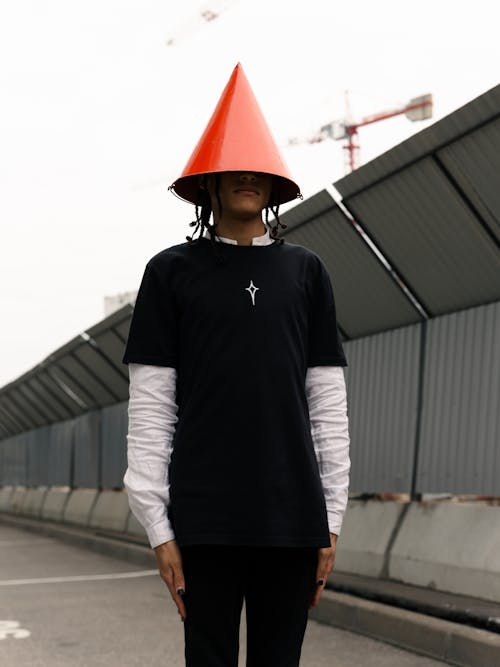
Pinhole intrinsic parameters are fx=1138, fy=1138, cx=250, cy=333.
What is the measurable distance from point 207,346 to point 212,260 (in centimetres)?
23

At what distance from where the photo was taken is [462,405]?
26.1ft

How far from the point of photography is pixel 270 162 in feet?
9.04

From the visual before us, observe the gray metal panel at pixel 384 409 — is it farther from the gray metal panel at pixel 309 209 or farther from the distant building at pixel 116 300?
the distant building at pixel 116 300

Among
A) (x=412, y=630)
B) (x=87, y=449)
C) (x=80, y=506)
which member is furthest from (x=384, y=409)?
(x=80, y=506)

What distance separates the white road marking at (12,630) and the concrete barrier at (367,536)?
2257 millimetres

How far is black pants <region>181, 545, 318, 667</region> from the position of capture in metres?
2.54

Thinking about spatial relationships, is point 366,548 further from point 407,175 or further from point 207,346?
point 207,346

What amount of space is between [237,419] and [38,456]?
955 inches

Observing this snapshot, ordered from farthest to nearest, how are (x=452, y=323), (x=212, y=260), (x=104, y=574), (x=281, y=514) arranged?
(x=104, y=574) < (x=452, y=323) < (x=212, y=260) < (x=281, y=514)

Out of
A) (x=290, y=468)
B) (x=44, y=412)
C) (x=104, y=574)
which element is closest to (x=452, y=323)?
Result: (x=104, y=574)

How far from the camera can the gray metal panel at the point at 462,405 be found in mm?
7602

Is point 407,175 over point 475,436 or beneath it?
over

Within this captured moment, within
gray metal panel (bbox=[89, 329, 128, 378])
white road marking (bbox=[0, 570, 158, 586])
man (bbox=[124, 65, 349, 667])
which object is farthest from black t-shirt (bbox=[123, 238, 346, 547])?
gray metal panel (bbox=[89, 329, 128, 378])

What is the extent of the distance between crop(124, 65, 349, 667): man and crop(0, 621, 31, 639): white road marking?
5.10 m
